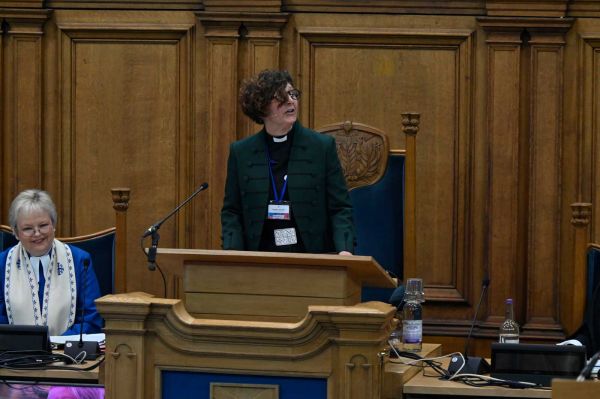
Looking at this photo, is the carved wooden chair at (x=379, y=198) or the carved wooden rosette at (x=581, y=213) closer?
the carved wooden rosette at (x=581, y=213)

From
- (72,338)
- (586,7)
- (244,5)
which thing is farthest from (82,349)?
(586,7)

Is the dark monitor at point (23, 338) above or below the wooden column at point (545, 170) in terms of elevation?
below

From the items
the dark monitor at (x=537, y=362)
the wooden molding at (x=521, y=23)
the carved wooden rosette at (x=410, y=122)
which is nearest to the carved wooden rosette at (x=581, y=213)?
the carved wooden rosette at (x=410, y=122)

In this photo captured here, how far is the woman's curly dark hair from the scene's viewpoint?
460 centimetres

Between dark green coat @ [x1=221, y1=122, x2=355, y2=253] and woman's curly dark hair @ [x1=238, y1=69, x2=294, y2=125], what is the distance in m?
0.18

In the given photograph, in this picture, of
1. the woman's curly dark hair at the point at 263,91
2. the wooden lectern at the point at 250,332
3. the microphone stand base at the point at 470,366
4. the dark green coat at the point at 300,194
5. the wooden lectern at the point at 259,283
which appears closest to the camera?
the wooden lectern at the point at 250,332

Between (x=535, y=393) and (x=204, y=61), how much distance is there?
2984 mm

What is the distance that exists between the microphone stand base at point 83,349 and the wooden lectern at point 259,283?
2.14 ft

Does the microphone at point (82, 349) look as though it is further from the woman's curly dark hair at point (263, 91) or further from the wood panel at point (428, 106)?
the wood panel at point (428, 106)

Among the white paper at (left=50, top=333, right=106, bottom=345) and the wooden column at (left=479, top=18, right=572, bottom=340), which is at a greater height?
the wooden column at (left=479, top=18, right=572, bottom=340)

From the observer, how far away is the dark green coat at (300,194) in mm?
4699

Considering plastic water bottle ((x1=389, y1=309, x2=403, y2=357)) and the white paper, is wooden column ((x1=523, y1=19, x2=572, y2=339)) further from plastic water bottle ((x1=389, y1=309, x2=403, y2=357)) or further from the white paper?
the white paper

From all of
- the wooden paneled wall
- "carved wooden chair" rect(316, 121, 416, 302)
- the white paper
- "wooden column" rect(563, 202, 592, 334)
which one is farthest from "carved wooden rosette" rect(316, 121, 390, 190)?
the white paper

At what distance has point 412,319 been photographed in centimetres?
431
